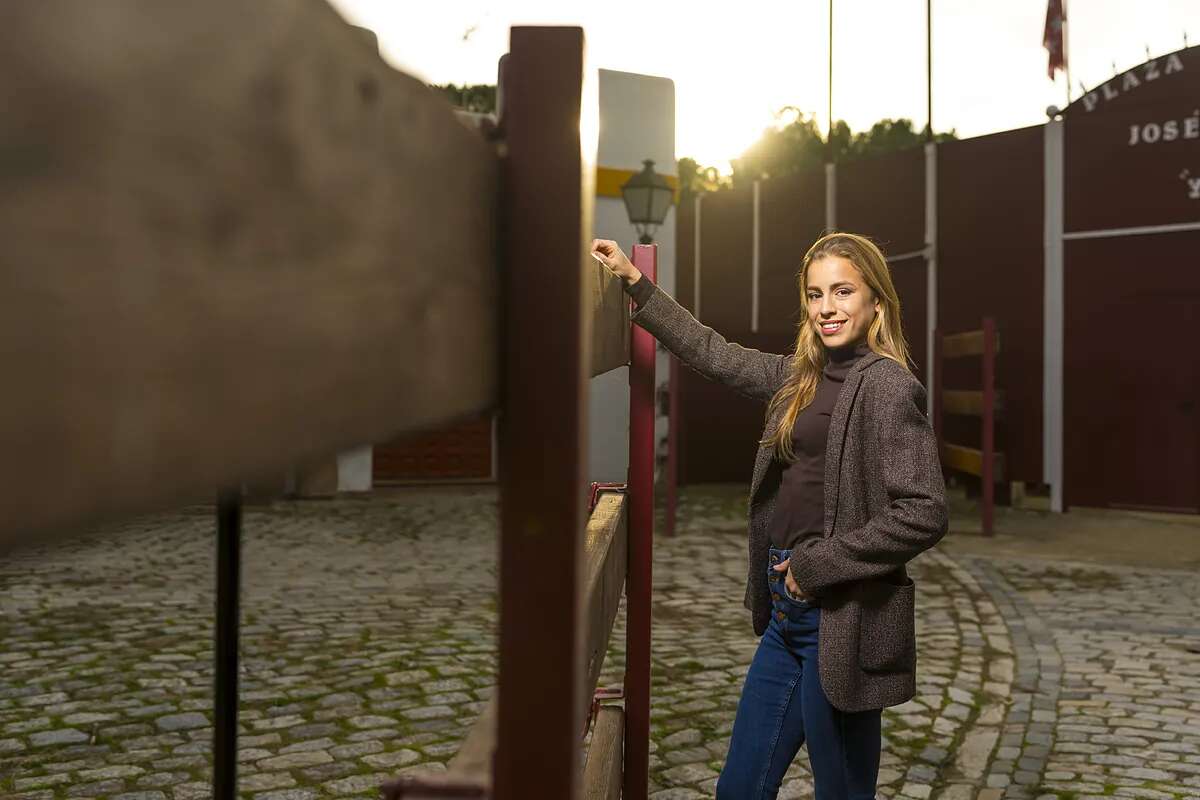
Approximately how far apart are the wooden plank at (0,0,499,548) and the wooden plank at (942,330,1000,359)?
11097mm

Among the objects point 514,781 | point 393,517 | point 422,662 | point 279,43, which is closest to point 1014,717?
point 422,662

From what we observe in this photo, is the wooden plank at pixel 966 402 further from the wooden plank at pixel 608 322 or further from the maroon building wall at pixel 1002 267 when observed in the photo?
the wooden plank at pixel 608 322

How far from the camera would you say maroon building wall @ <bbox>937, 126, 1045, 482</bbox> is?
13500 mm

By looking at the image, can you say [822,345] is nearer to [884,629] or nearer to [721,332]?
[884,629]

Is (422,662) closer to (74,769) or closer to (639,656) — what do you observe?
(74,769)

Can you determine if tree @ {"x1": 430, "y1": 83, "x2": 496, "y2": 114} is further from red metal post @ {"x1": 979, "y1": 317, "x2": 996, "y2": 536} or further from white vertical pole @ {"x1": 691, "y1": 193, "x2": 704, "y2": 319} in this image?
red metal post @ {"x1": 979, "y1": 317, "x2": 996, "y2": 536}

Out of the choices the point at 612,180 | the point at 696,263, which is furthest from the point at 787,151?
the point at 612,180

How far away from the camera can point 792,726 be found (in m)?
2.93

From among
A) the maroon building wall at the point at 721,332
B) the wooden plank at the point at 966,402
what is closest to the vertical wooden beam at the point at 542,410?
the wooden plank at the point at 966,402

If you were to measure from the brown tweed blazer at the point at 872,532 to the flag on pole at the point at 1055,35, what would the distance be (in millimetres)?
14980

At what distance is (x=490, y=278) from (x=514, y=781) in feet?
1.23

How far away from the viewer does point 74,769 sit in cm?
432

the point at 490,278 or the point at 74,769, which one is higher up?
the point at 490,278

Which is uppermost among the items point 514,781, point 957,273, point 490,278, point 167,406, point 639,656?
point 957,273
